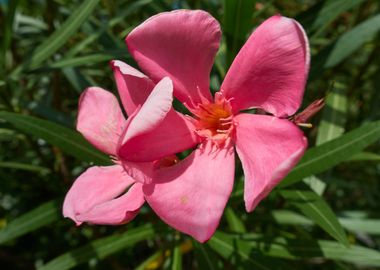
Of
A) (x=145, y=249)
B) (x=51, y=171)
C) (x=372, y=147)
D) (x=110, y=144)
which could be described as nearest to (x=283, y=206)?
(x=372, y=147)

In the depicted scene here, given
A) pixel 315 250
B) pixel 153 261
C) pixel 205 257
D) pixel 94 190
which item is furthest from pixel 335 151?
pixel 153 261

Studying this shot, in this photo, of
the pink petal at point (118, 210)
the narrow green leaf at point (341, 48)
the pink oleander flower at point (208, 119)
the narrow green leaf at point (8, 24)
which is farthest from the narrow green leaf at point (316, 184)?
the narrow green leaf at point (8, 24)

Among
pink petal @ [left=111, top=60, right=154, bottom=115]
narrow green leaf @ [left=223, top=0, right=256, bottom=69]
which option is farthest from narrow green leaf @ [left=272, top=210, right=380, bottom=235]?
pink petal @ [left=111, top=60, right=154, bottom=115]

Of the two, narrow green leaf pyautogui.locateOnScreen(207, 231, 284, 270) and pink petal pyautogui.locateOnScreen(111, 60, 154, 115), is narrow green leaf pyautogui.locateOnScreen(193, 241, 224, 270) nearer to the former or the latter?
narrow green leaf pyautogui.locateOnScreen(207, 231, 284, 270)

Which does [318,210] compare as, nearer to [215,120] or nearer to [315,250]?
[315,250]

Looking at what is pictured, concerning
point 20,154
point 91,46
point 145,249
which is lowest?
point 145,249

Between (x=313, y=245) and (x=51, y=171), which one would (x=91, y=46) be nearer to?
(x=51, y=171)
